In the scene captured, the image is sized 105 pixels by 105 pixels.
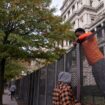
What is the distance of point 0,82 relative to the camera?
1570 centimetres

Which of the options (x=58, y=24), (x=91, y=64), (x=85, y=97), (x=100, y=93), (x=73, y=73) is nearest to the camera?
(x=100, y=93)

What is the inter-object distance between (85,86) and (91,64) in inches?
22.9

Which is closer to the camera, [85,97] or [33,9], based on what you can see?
[85,97]

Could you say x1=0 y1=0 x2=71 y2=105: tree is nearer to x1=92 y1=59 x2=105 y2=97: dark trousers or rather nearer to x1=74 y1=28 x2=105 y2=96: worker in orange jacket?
x1=74 y1=28 x2=105 y2=96: worker in orange jacket

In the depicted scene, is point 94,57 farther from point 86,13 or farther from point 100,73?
point 86,13

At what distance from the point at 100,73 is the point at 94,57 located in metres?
0.31

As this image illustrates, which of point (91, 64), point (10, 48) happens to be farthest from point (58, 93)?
point (10, 48)

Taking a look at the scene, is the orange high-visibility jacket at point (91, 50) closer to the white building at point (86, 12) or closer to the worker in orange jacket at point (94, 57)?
the worker in orange jacket at point (94, 57)

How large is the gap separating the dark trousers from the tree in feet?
29.4

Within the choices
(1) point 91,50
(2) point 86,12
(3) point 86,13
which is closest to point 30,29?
(1) point 91,50

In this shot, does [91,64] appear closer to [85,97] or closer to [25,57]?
[85,97]

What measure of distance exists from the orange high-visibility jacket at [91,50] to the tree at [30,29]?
8.58 metres

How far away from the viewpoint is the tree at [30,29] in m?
13.9

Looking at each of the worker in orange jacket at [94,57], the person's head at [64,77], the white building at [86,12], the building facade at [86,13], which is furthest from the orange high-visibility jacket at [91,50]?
the white building at [86,12]
